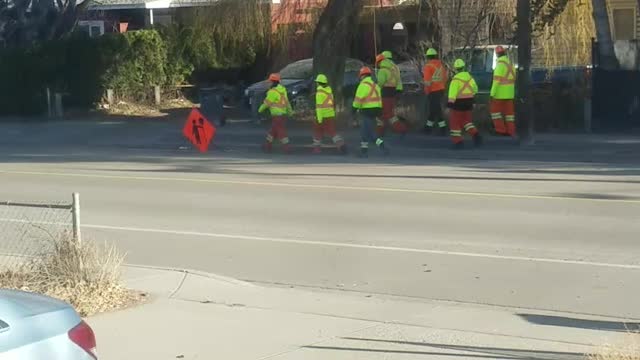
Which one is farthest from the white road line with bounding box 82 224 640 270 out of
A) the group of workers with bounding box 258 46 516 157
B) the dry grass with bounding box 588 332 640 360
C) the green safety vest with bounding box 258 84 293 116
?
the green safety vest with bounding box 258 84 293 116

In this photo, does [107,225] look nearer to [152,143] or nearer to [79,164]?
[79,164]

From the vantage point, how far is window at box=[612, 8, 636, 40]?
4031cm

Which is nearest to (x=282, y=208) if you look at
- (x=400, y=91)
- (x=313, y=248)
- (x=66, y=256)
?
(x=313, y=248)

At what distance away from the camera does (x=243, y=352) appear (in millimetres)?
8117

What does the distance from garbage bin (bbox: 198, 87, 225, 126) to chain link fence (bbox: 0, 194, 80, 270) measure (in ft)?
47.1

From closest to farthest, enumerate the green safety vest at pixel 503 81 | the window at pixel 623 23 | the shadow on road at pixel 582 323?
1. the shadow on road at pixel 582 323
2. the green safety vest at pixel 503 81
3. the window at pixel 623 23

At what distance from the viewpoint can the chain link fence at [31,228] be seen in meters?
10.0

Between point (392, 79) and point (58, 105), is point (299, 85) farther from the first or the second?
point (392, 79)

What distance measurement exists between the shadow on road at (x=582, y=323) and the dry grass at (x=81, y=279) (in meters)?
3.34

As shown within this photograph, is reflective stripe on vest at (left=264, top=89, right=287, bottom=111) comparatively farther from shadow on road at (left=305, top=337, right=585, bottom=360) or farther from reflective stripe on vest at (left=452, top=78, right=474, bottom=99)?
shadow on road at (left=305, top=337, right=585, bottom=360)

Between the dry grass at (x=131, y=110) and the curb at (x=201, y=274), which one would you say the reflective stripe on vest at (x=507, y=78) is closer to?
the curb at (x=201, y=274)

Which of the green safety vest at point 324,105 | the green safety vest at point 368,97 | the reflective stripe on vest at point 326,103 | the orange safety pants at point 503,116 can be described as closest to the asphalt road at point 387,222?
the green safety vest at point 368,97

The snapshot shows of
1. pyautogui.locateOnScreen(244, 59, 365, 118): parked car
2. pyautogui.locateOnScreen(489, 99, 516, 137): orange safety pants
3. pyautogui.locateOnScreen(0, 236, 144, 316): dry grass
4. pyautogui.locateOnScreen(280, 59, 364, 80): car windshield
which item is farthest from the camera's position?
pyautogui.locateOnScreen(280, 59, 364, 80): car windshield

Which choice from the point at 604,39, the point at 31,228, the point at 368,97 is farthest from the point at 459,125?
the point at 31,228
